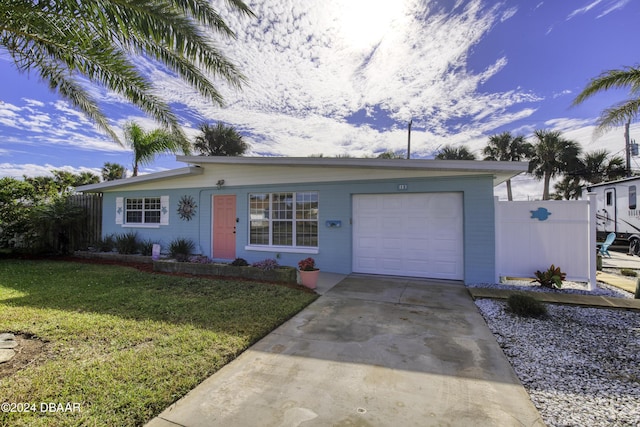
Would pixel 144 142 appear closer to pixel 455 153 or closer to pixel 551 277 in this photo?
pixel 551 277

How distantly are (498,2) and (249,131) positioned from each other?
1655 centimetres

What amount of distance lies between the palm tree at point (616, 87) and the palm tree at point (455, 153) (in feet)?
52.3

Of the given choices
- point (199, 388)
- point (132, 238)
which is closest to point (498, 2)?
point (199, 388)

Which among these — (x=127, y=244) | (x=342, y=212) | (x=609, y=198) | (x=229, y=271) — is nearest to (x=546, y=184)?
(x=609, y=198)

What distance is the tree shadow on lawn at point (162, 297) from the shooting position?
182 inches

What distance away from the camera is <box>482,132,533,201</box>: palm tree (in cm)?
2303

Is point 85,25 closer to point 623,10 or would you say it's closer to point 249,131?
point 623,10

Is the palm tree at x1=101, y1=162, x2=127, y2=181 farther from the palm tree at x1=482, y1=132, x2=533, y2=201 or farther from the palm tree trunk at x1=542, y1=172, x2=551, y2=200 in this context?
the palm tree trunk at x1=542, y1=172, x2=551, y2=200

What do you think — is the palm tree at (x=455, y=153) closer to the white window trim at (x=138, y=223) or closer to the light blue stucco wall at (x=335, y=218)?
the light blue stucco wall at (x=335, y=218)

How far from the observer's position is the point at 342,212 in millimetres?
8320

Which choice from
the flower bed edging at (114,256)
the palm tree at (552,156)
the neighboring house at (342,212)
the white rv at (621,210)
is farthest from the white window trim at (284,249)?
the palm tree at (552,156)

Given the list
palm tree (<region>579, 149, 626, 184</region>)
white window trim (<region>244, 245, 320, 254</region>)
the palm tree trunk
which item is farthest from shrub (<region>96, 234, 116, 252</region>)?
palm tree (<region>579, 149, 626, 184</region>)

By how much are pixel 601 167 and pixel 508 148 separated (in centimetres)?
653

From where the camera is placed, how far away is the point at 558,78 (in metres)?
9.97
